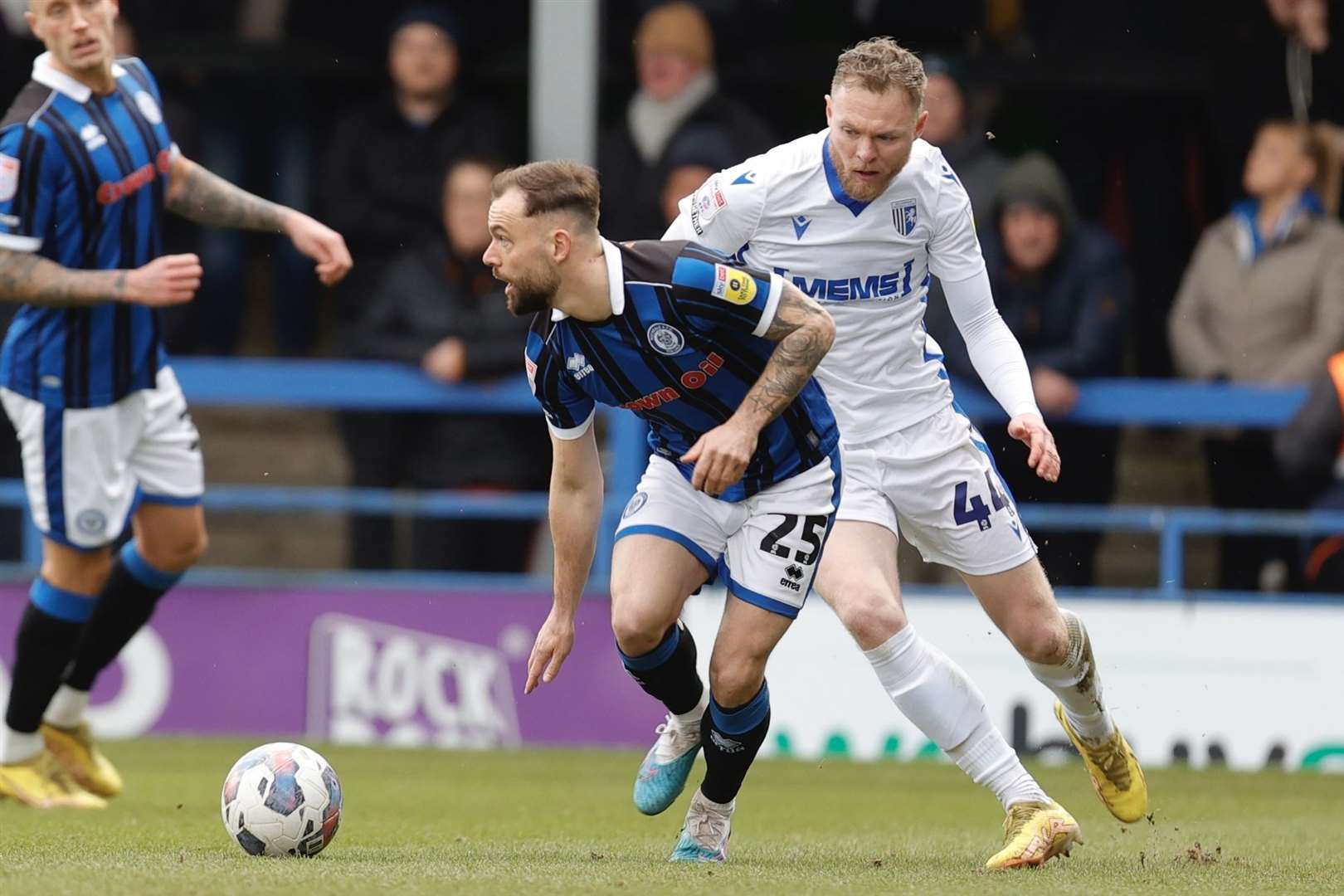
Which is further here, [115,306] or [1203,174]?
[1203,174]

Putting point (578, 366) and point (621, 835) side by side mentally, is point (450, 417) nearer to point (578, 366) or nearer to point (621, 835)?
point (621, 835)

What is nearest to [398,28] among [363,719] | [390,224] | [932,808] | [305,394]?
[390,224]

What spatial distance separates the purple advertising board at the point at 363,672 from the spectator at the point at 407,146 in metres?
1.73

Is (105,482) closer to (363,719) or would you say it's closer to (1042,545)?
(363,719)

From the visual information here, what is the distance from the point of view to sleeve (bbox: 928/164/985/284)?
240 inches

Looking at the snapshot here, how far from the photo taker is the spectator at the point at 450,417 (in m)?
10.6

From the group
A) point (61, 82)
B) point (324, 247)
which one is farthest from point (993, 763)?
point (61, 82)

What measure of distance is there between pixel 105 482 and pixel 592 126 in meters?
4.31

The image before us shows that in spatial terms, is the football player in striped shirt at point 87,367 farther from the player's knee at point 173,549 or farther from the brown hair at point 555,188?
the brown hair at point 555,188

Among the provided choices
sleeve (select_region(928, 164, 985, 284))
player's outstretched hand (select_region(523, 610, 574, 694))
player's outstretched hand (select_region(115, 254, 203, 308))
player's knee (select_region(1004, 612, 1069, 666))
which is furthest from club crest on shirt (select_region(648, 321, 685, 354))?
player's outstretched hand (select_region(115, 254, 203, 308))

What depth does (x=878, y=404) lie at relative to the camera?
20.5ft

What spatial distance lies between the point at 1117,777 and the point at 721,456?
1.99 m

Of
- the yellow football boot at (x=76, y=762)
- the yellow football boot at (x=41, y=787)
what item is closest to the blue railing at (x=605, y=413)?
the yellow football boot at (x=76, y=762)

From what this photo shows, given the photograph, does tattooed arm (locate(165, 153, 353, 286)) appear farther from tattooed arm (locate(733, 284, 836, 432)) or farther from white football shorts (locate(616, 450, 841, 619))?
tattooed arm (locate(733, 284, 836, 432))
